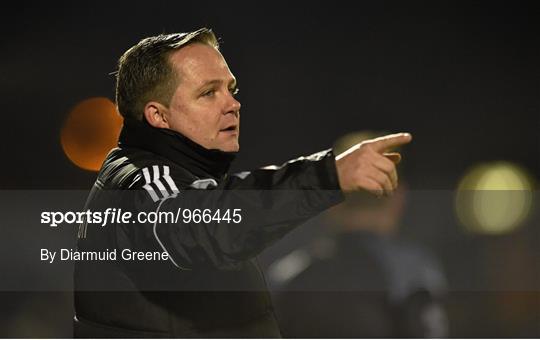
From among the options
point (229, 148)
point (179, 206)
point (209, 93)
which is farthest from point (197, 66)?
point (179, 206)

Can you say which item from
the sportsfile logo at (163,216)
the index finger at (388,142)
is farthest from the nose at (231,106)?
the index finger at (388,142)

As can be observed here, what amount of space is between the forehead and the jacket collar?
6.0 inches

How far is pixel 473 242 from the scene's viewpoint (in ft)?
9.59

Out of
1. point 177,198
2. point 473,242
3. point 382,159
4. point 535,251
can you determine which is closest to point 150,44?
point 177,198

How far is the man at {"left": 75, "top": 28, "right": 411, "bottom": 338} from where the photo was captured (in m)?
1.26

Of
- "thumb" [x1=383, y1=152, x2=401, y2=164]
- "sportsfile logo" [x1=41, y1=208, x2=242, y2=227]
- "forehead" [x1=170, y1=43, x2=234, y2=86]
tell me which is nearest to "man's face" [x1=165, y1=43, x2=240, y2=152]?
"forehead" [x1=170, y1=43, x2=234, y2=86]

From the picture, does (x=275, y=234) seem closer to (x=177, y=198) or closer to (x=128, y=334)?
(x=177, y=198)

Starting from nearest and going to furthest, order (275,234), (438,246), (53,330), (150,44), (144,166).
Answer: (275,234), (144,166), (150,44), (53,330), (438,246)

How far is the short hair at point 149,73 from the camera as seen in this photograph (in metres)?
1.65

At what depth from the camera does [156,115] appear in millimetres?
1651

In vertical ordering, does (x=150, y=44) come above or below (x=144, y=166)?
above

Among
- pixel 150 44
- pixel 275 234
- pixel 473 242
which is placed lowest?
pixel 473 242

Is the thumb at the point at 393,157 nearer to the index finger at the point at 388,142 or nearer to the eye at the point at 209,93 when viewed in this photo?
Answer: the index finger at the point at 388,142

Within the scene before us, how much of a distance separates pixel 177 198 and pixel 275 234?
21 centimetres
